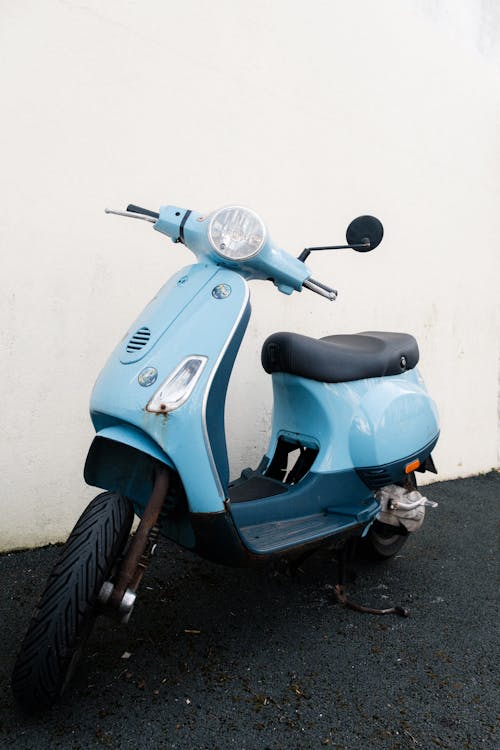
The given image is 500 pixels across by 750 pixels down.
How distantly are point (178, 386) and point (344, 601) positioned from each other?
1.12m

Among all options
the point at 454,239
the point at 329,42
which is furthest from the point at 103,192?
the point at 454,239

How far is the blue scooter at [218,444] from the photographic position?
1306mm

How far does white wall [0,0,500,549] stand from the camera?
2.25 meters

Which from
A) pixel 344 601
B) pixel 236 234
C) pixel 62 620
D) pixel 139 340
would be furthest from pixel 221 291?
pixel 344 601

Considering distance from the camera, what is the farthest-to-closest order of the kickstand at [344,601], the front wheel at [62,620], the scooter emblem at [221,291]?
the kickstand at [344,601]
the scooter emblem at [221,291]
the front wheel at [62,620]

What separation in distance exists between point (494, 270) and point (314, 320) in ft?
6.18

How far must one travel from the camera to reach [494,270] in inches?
166

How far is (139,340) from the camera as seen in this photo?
1570 millimetres

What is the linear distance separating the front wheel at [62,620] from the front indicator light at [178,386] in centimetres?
32

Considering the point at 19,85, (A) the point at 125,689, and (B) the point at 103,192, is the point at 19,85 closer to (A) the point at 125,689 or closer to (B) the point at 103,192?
(B) the point at 103,192

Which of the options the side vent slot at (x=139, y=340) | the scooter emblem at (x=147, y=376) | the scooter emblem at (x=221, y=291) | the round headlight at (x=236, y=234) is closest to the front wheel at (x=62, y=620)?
the scooter emblem at (x=147, y=376)

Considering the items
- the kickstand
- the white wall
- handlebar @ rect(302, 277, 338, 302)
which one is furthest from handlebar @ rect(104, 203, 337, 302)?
the kickstand

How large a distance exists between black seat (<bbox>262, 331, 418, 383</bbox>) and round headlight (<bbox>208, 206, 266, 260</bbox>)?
17.7 inches

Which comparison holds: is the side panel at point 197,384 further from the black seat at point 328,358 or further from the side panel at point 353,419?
the side panel at point 353,419
